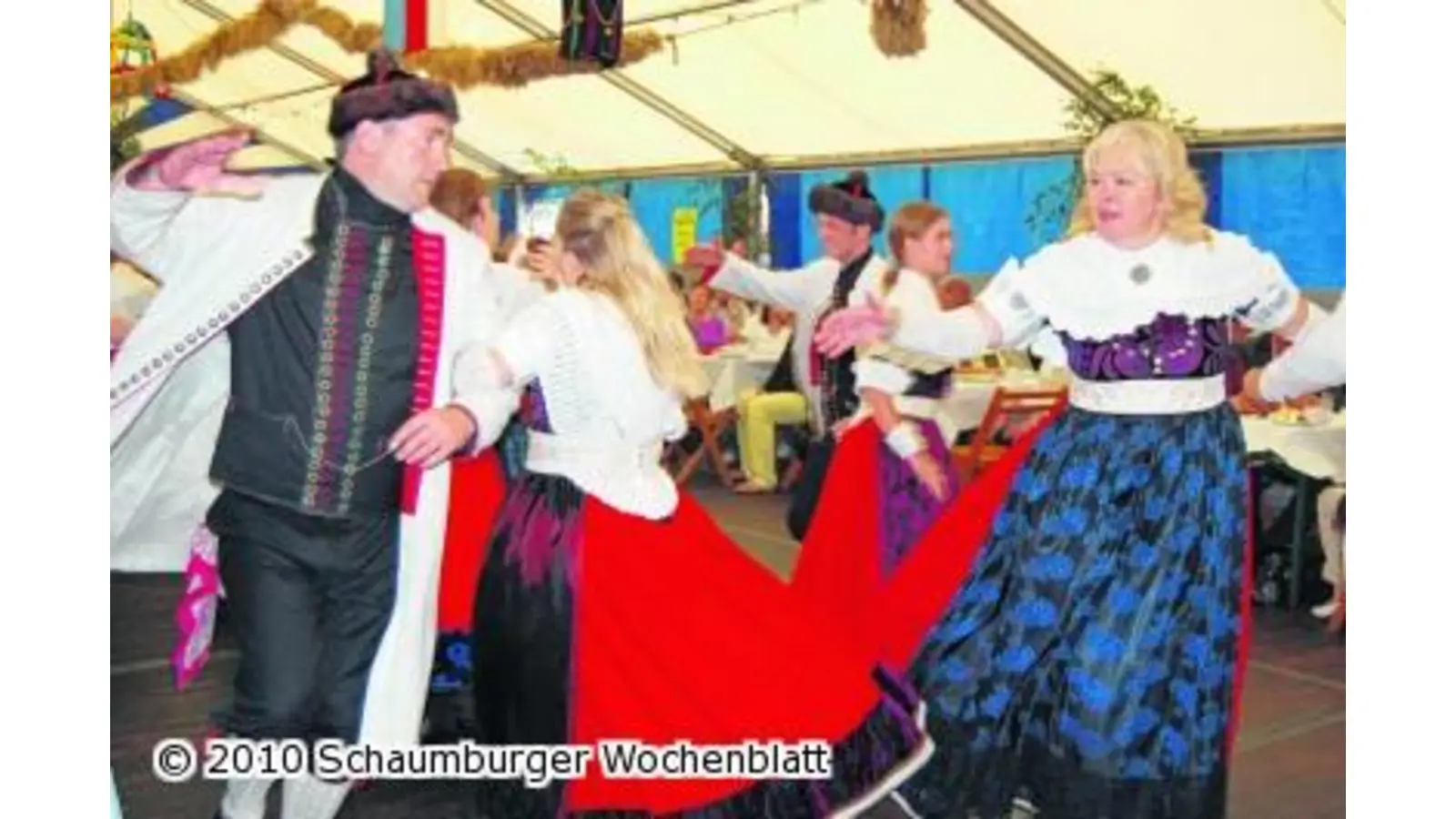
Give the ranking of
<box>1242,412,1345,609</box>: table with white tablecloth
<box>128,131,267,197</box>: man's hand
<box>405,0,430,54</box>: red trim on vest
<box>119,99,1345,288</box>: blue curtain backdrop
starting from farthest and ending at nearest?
<box>1242,412,1345,609</box>: table with white tablecloth < <box>119,99,1345,288</box>: blue curtain backdrop < <box>405,0,430,54</box>: red trim on vest < <box>128,131,267,197</box>: man's hand

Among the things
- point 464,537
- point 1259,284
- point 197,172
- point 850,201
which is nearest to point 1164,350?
point 1259,284

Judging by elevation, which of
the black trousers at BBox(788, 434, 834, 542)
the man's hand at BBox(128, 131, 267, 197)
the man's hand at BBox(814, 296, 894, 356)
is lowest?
the black trousers at BBox(788, 434, 834, 542)

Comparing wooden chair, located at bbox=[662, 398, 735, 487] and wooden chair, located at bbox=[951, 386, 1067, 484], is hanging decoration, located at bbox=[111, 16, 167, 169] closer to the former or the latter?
wooden chair, located at bbox=[662, 398, 735, 487]

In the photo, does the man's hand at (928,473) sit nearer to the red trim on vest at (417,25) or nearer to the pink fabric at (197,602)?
the red trim on vest at (417,25)

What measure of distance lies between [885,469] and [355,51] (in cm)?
148

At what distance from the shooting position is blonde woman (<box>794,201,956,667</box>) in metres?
3.77

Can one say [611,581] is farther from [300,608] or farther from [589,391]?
[300,608]

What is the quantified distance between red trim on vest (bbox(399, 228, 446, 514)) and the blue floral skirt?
1.01 meters

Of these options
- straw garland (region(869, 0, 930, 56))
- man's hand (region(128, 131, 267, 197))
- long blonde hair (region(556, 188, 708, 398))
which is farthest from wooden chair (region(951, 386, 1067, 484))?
man's hand (region(128, 131, 267, 197))

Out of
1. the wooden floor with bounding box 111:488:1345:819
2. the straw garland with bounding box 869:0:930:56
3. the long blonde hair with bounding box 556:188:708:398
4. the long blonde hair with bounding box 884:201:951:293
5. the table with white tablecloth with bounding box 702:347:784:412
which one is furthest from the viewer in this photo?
the table with white tablecloth with bounding box 702:347:784:412

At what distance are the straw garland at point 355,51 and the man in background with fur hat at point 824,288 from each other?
0.62 meters

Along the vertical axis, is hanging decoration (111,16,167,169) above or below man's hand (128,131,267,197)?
above
